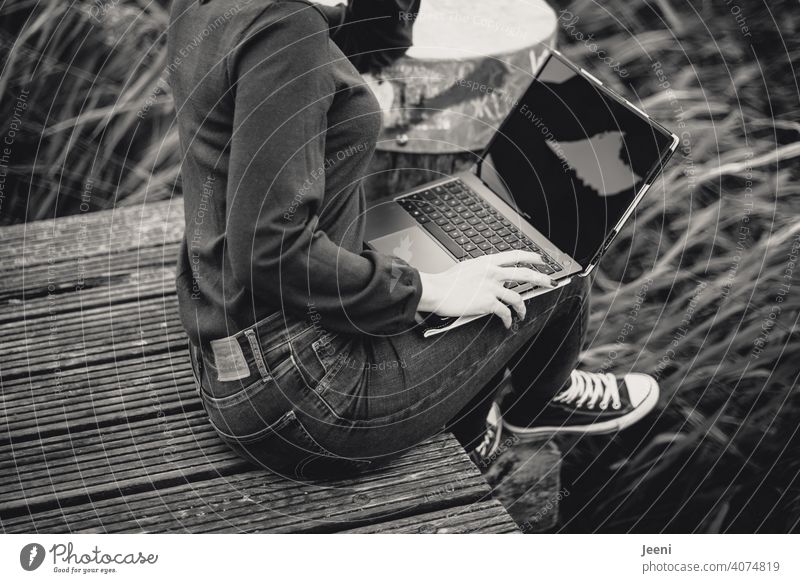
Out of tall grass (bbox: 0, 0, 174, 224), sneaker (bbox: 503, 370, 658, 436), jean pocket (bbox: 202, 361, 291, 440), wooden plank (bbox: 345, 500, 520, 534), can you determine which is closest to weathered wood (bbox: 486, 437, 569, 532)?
sneaker (bbox: 503, 370, 658, 436)

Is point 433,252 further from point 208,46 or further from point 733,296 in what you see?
point 733,296

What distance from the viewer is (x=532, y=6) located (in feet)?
5.27

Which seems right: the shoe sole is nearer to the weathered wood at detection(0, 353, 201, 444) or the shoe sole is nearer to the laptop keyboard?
the laptop keyboard

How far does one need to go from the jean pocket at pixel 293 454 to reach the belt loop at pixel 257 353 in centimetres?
6

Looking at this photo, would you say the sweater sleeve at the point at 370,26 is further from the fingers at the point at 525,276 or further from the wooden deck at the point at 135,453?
the wooden deck at the point at 135,453

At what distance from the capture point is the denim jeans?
0.96 m

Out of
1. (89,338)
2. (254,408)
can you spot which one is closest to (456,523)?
(254,408)

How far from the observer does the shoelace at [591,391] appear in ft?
4.83

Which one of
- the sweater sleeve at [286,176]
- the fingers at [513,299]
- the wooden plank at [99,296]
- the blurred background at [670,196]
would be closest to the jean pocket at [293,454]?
the sweater sleeve at [286,176]

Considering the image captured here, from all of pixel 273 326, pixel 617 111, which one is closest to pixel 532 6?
pixel 617 111

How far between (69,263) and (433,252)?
699mm

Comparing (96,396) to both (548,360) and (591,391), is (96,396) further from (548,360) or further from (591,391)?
(591,391)

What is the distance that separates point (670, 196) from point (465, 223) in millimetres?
1062

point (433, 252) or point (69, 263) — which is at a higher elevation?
point (433, 252)
